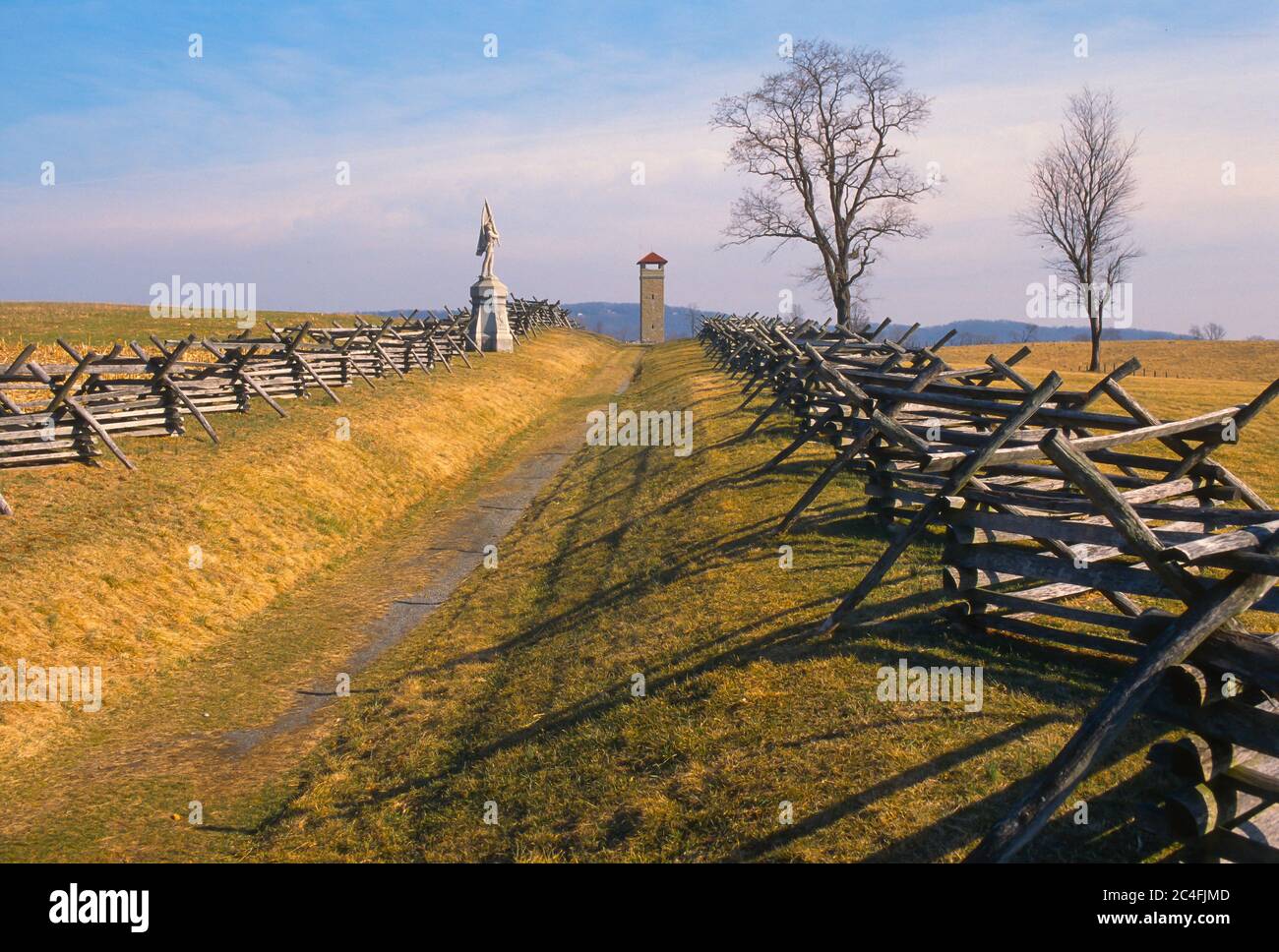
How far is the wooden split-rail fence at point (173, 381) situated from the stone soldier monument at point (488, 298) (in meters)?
5.46

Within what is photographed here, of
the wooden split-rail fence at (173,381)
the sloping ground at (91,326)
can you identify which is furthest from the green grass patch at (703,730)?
the sloping ground at (91,326)

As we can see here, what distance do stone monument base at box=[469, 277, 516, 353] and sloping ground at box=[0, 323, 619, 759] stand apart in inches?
654

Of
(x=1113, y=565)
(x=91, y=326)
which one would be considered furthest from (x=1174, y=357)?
(x=91, y=326)

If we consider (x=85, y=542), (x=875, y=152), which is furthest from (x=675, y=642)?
(x=875, y=152)

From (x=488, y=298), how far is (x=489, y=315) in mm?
718

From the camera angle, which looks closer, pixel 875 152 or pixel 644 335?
pixel 875 152

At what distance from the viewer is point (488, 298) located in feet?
123

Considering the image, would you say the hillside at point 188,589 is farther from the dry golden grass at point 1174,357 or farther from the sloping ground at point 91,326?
the dry golden grass at point 1174,357

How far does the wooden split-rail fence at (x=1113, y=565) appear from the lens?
443cm

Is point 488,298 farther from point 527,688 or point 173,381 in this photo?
point 527,688

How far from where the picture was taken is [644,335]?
7200cm

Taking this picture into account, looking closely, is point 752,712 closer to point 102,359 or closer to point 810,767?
point 810,767
